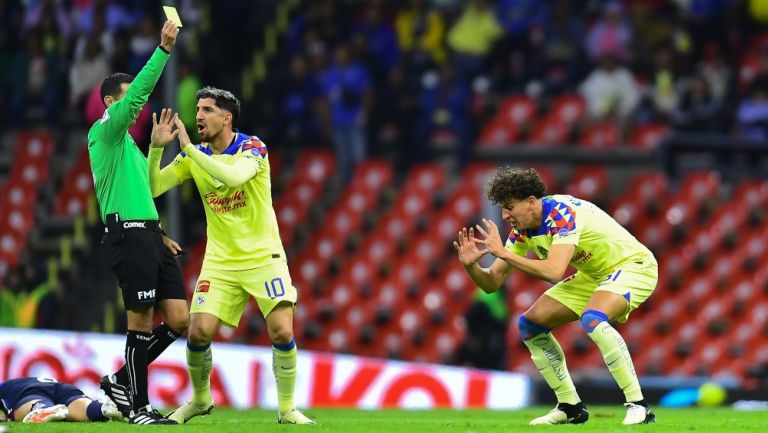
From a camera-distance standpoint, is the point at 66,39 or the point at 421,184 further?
the point at 66,39

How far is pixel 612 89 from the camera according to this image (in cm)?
2181

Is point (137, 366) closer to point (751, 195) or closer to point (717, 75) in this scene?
point (751, 195)

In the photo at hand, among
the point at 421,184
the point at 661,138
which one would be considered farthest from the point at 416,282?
the point at 661,138

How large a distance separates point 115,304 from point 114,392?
32.0 ft

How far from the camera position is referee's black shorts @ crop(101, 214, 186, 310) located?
10930mm

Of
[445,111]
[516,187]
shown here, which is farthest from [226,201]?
[445,111]

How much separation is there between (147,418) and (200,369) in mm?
592

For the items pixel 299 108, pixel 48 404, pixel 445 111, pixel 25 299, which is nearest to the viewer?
pixel 48 404

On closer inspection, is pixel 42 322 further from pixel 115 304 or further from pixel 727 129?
pixel 727 129

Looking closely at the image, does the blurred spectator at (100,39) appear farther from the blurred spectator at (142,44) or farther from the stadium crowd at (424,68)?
the blurred spectator at (142,44)

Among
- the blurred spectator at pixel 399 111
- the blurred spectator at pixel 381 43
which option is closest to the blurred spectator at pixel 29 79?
the blurred spectator at pixel 381 43

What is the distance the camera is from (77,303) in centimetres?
2136

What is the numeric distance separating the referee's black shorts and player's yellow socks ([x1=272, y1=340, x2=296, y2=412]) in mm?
967

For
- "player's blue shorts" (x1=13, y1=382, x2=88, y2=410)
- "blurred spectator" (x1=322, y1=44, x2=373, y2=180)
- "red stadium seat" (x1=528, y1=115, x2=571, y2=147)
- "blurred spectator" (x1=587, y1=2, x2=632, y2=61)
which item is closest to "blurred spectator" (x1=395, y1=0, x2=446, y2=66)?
"blurred spectator" (x1=322, y1=44, x2=373, y2=180)
